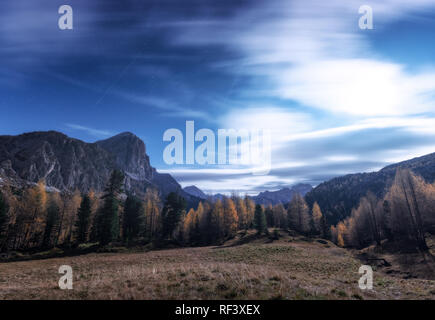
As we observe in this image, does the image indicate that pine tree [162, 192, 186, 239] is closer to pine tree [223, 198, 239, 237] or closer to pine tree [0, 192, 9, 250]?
pine tree [223, 198, 239, 237]

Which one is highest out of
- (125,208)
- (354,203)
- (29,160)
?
(29,160)

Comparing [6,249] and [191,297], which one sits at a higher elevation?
[191,297]

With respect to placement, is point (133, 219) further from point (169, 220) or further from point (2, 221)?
point (2, 221)

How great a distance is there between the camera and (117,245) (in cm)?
4441

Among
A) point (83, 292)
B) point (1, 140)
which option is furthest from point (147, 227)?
point (1, 140)

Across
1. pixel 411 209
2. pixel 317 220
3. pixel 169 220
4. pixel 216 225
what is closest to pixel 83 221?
pixel 169 220

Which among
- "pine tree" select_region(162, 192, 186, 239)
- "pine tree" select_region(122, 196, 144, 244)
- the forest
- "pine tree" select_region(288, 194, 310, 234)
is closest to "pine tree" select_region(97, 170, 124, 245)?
the forest

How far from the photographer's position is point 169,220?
62656mm
